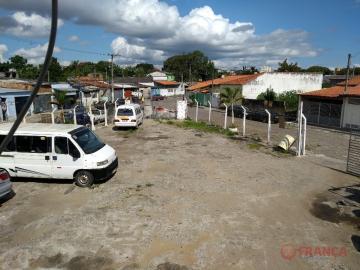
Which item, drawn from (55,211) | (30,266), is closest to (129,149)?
(55,211)

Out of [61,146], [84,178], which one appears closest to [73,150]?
[61,146]

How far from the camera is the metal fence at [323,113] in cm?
3055

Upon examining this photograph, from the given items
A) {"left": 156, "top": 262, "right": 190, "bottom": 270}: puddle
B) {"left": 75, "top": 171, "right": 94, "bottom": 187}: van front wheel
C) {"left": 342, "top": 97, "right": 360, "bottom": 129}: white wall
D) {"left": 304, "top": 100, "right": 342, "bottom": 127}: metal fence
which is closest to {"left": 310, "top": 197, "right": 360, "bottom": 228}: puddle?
{"left": 156, "top": 262, "right": 190, "bottom": 270}: puddle

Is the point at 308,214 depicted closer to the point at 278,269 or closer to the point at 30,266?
the point at 278,269

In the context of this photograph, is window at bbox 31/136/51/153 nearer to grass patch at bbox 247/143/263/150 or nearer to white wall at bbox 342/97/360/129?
grass patch at bbox 247/143/263/150

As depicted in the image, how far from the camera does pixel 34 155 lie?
11531 mm

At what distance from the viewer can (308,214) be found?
31.2 feet

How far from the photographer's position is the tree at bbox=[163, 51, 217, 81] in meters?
122

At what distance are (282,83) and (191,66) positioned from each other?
80180 mm

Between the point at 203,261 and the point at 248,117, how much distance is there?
99.7ft

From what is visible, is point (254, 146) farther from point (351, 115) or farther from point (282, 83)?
point (282, 83)

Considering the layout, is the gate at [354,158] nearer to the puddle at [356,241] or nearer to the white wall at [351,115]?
the puddle at [356,241]

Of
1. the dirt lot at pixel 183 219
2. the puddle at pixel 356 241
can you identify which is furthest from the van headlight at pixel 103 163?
the puddle at pixel 356 241

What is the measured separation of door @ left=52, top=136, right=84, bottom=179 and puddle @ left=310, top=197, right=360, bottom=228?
753 cm
